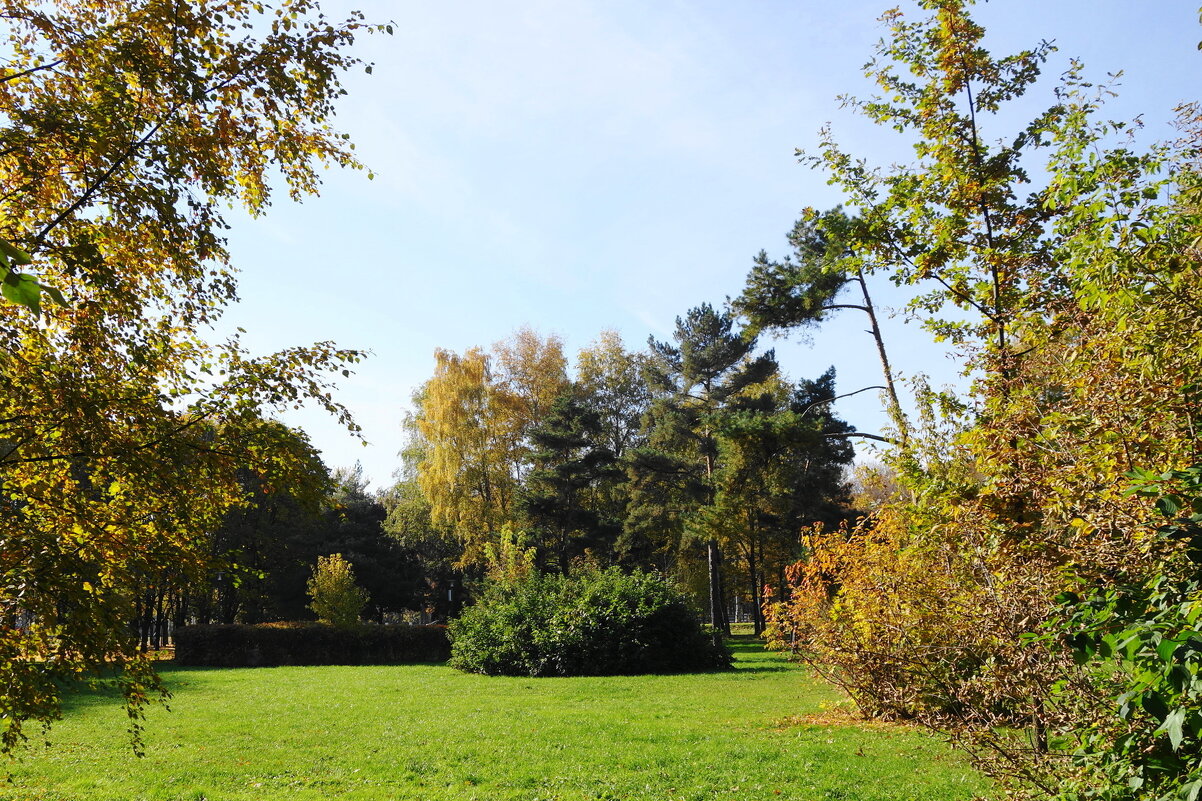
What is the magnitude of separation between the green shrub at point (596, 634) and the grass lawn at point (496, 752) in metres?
4.04

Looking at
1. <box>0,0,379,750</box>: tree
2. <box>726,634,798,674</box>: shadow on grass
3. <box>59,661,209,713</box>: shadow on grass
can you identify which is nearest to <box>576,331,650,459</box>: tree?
<box>726,634,798,674</box>: shadow on grass

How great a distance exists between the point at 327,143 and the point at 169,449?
2.54m

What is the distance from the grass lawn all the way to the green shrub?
4037 mm

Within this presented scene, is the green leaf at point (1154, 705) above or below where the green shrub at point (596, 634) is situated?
above

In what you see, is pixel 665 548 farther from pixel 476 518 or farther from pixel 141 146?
pixel 141 146

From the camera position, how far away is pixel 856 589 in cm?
998

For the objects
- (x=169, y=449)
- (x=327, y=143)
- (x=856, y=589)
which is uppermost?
(x=327, y=143)

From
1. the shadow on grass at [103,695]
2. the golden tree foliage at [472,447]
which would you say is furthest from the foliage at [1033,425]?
the golden tree foliage at [472,447]

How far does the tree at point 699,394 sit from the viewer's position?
2988 centimetres

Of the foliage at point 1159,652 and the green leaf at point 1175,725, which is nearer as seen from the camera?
the green leaf at point 1175,725

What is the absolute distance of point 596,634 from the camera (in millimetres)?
18641

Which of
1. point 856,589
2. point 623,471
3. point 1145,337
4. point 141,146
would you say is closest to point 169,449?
point 141,146

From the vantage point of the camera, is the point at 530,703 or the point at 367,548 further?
the point at 367,548

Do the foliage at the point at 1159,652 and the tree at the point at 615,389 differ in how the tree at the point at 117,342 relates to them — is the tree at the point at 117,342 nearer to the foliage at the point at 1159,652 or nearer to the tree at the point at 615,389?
the foliage at the point at 1159,652
